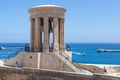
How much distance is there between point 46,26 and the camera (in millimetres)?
17391

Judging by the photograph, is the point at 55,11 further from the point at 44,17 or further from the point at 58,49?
the point at 58,49

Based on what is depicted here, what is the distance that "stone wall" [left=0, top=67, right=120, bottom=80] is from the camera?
12527 mm

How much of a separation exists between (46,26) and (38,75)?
4282 mm

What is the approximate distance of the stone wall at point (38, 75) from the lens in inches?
493

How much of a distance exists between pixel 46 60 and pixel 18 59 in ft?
8.43

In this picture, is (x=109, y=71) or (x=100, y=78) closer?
(x=100, y=78)

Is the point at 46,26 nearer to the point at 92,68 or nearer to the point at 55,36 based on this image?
the point at 55,36

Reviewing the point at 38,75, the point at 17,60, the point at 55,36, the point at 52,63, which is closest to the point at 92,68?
the point at 52,63

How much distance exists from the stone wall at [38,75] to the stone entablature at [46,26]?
2.91m

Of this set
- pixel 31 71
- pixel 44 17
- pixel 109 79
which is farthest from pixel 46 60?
pixel 109 79

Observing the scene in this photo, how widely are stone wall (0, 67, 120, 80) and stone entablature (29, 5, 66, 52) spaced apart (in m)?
2.91

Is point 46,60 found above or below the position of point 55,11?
below

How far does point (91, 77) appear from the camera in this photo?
12.3 m

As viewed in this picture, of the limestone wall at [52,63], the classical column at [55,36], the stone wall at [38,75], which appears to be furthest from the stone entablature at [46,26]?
the stone wall at [38,75]
